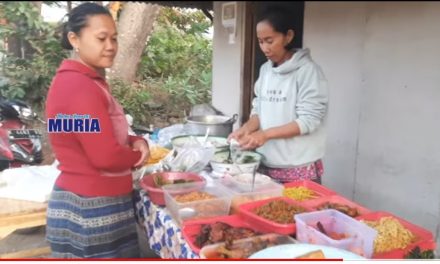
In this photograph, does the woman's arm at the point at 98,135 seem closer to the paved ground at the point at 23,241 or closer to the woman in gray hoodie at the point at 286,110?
the woman in gray hoodie at the point at 286,110

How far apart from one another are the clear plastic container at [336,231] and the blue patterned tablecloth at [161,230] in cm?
27

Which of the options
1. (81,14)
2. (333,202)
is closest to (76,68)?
(81,14)

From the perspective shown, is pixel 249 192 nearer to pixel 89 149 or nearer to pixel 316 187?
pixel 316 187

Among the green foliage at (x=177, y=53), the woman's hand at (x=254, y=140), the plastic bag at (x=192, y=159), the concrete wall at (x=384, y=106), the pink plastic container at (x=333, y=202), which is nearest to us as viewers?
the pink plastic container at (x=333, y=202)

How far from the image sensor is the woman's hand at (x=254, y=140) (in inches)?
52.5

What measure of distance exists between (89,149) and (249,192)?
0.49 metres

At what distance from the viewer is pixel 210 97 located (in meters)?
1.48

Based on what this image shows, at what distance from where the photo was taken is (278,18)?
1225 millimetres

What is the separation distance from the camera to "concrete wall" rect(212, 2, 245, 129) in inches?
57.2

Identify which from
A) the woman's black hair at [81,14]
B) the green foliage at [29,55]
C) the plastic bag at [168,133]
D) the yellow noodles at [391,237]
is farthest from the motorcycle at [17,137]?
the yellow noodles at [391,237]

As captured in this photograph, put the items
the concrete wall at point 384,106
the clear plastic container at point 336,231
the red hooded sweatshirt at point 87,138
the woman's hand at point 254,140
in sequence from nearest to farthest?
the clear plastic container at point 336,231 < the red hooded sweatshirt at point 87,138 < the woman's hand at point 254,140 < the concrete wall at point 384,106

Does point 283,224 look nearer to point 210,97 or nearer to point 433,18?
point 210,97

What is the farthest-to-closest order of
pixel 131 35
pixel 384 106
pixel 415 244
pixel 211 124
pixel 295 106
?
pixel 384 106
pixel 211 124
pixel 295 106
pixel 131 35
pixel 415 244

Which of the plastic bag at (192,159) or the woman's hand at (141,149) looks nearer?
the woman's hand at (141,149)
